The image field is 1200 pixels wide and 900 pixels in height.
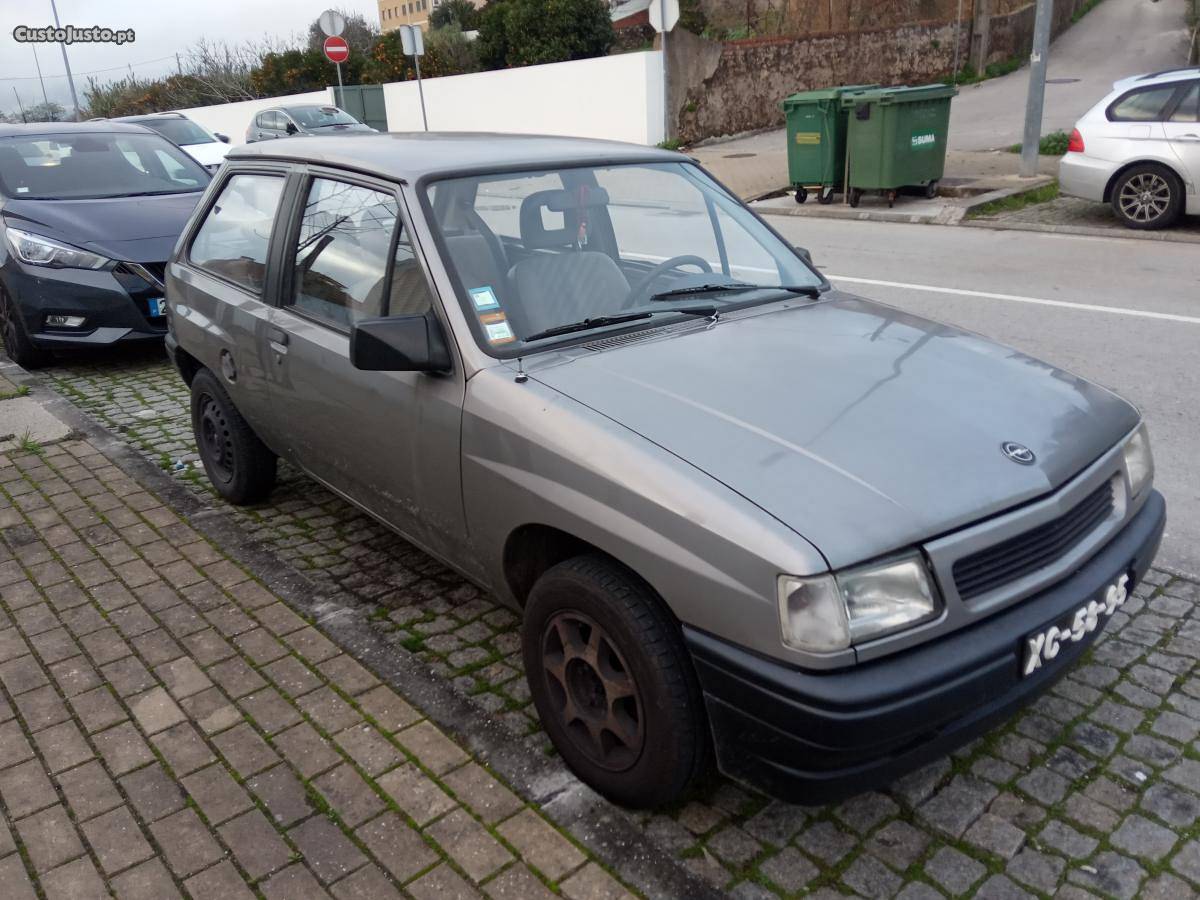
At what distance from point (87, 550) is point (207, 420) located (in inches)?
33.0

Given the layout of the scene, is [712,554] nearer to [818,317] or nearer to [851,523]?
[851,523]

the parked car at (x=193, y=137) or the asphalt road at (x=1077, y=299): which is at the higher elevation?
the parked car at (x=193, y=137)

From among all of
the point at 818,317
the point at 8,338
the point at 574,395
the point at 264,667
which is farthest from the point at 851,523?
the point at 8,338

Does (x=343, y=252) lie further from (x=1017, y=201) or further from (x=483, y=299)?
(x=1017, y=201)

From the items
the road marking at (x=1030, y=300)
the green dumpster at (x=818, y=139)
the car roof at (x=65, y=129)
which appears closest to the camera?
the road marking at (x=1030, y=300)

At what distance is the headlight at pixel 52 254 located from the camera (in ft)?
22.9

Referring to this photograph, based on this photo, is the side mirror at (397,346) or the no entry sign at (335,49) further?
the no entry sign at (335,49)

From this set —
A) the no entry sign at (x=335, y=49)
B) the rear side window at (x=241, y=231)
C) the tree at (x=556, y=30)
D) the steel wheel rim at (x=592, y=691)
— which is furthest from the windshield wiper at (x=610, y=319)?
the tree at (x=556, y=30)

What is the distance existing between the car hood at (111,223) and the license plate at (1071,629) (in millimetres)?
6490

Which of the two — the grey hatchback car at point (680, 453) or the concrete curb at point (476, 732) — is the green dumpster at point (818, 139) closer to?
the grey hatchback car at point (680, 453)

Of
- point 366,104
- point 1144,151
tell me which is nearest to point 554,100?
point 366,104

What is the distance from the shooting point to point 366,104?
30.0m

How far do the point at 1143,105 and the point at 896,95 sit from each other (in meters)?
2.96

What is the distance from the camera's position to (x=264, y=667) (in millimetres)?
3477
